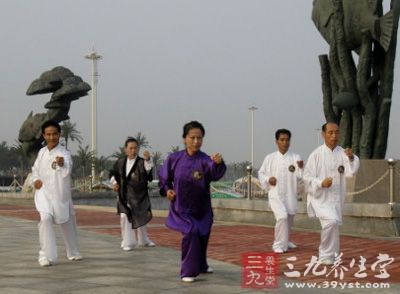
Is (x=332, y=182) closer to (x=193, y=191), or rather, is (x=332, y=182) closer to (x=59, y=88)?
(x=193, y=191)

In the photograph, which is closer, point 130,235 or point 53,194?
point 53,194

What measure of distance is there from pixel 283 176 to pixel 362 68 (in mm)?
4951

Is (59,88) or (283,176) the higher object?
(59,88)

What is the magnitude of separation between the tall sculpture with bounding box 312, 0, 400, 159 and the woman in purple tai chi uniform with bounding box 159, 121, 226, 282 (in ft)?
24.3

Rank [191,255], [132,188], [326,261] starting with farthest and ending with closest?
1. [132,188]
2. [326,261]
3. [191,255]

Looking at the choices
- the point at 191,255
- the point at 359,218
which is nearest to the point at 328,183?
the point at 191,255

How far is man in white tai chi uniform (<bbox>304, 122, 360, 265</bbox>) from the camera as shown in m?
6.80

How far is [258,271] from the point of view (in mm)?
6023

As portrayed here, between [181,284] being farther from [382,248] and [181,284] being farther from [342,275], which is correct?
[382,248]

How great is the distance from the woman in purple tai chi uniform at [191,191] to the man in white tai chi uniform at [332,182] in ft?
4.89

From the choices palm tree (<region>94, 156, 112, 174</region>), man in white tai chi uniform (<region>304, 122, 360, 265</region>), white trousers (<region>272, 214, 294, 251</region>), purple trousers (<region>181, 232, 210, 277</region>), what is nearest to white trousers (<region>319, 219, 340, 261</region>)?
man in white tai chi uniform (<region>304, 122, 360, 265</region>)

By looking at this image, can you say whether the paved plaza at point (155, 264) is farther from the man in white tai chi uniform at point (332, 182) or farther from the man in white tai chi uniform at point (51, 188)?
the man in white tai chi uniform at point (332, 182)

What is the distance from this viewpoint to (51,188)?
689 cm

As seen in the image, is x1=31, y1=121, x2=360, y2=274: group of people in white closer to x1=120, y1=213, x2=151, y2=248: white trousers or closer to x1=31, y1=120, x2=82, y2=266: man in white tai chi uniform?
x1=31, y1=120, x2=82, y2=266: man in white tai chi uniform
